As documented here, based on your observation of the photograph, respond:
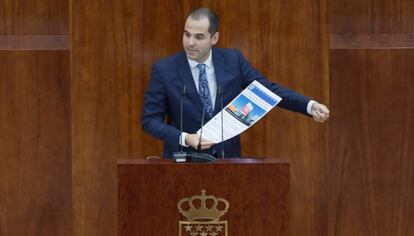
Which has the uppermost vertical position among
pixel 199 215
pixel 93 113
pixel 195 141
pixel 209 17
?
pixel 209 17

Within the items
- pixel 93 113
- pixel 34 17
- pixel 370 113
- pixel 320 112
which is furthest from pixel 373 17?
pixel 34 17

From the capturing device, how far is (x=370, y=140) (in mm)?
3379

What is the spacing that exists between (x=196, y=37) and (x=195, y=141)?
13.2 inches

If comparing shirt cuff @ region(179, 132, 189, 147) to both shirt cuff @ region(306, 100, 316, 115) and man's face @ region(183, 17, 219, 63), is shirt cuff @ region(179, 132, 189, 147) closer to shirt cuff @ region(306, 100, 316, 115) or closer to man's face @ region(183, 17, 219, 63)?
man's face @ region(183, 17, 219, 63)

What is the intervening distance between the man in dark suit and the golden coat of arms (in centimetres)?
26

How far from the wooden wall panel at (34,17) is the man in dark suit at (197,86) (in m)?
0.55

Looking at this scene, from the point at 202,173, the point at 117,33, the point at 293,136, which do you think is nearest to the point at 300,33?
the point at 293,136

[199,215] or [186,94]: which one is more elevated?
[186,94]

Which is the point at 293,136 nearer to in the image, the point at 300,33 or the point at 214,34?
the point at 300,33

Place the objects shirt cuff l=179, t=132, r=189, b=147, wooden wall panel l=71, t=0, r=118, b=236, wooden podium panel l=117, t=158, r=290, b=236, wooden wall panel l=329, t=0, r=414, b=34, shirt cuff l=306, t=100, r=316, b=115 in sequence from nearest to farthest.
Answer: wooden podium panel l=117, t=158, r=290, b=236 → shirt cuff l=179, t=132, r=189, b=147 → shirt cuff l=306, t=100, r=316, b=115 → wooden wall panel l=71, t=0, r=118, b=236 → wooden wall panel l=329, t=0, r=414, b=34

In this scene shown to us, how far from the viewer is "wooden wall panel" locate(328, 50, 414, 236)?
3.37m

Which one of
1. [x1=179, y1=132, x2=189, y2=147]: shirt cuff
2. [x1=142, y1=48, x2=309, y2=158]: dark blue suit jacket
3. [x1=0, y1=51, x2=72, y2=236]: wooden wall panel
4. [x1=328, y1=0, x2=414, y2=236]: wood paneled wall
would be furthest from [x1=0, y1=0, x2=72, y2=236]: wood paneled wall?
[x1=328, y1=0, x2=414, y2=236]: wood paneled wall

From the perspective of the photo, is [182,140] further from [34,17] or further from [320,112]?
[34,17]

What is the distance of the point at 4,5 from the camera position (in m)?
3.35
